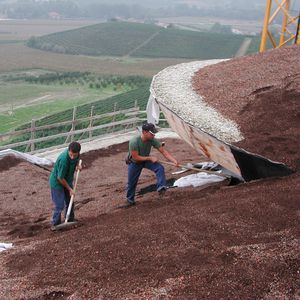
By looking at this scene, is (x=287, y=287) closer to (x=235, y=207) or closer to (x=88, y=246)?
(x=235, y=207)

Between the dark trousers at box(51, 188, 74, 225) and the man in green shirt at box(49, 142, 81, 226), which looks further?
the dark trousers at box(51, 188, 74, 225)

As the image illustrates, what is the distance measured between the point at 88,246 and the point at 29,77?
1017 inches

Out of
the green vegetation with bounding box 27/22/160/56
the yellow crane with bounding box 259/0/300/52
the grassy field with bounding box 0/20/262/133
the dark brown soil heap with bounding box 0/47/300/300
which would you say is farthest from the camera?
the green vegetation with bounding box 27/22/160/56

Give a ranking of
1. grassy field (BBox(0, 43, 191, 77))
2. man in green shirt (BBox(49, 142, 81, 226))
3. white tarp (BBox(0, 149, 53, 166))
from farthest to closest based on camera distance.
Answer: grassy field (BBox(0, 43, 191, 77)) < white tarp (BBox(0, 149, 53, 166)) < man in green shirt (BBox(49, 142, 81, 226))

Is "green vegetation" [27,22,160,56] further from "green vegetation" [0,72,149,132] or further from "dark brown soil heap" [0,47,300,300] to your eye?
"dark brown soil heap" [0,47,300,300]

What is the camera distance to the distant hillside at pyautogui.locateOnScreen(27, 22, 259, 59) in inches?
1608

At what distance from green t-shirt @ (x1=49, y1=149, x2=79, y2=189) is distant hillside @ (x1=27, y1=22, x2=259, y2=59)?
3377 centimetres

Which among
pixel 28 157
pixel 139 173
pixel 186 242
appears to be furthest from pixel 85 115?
pixel 186 242

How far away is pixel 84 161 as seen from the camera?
33.3ft

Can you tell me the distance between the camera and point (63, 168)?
5.14 meters

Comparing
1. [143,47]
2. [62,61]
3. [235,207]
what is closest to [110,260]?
[235,207]

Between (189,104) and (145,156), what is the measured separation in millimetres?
1535

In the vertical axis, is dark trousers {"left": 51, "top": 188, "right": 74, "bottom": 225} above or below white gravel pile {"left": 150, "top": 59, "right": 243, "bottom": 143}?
below

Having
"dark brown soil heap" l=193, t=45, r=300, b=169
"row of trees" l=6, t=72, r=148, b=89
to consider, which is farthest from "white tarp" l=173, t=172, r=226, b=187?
"row of trees" l=6, t=72, r=148, b=89
